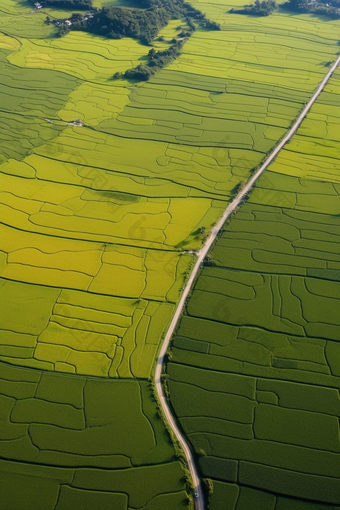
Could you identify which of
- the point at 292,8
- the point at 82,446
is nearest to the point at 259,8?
the point at 292,8

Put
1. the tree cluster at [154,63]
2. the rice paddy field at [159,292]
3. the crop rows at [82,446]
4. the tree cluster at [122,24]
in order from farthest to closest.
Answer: the tree cluster at [122,24]
the tree cluster at [154,63]
the rice paddy field at [159,292]
the crop rows at [82,446]

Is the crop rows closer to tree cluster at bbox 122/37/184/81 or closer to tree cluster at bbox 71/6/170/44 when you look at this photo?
tree cluster at bbox 122/37/184/81

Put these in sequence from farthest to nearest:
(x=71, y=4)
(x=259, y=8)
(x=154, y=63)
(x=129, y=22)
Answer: (x=259, y=8) < (x=71, y=4) < (x=129, y=22) < (x=154, y=63)

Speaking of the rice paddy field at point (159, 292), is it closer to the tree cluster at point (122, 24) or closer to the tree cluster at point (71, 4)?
the tree cluster at point (122, 24)

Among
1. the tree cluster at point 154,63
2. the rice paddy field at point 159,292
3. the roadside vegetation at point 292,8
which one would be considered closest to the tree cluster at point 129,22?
the tree cluster at point 154,63

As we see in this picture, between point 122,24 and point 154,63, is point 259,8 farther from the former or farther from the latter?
point 154,63
